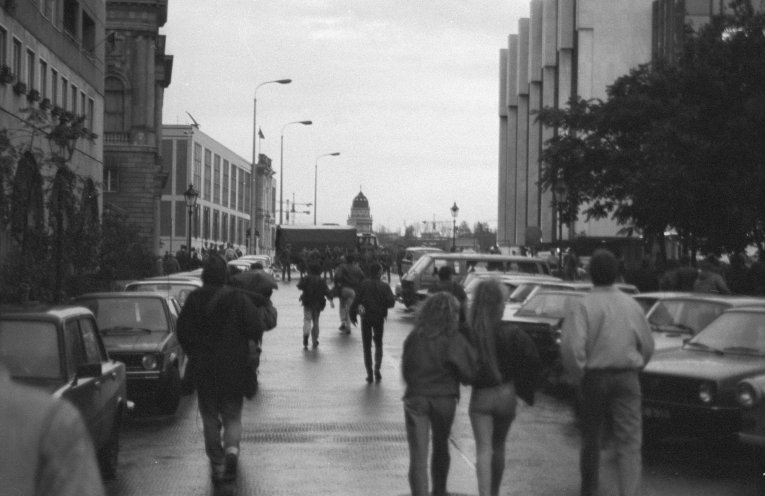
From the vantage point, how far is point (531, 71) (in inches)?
3597

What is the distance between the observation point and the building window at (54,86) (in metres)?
37.9

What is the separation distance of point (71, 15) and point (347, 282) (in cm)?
1985

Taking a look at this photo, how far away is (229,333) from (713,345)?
5574mm

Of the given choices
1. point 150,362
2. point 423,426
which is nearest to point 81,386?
point 423,426

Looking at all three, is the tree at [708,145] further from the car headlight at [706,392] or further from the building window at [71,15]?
the building window at [71,15]

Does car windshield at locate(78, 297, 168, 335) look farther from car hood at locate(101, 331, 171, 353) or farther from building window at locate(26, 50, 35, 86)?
building window at locate(26, 50, 35, 86)

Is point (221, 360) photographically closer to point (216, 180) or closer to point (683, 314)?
point (683, 314)

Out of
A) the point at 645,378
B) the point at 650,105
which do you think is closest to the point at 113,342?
the point at 645,378

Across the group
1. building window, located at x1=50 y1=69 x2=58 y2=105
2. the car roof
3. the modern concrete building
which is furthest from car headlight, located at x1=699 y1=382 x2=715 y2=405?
the modern concrete building


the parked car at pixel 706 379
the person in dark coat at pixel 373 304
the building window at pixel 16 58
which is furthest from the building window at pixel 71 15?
the parked car at pixel 706 379

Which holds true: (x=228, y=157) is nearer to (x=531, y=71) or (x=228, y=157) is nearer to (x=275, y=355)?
(x=531, y=71)

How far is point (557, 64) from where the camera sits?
82.7 m

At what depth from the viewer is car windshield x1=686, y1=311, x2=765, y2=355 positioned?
41.9ft

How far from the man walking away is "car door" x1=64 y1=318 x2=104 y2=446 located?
664 inches
